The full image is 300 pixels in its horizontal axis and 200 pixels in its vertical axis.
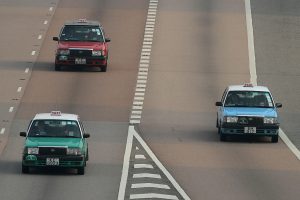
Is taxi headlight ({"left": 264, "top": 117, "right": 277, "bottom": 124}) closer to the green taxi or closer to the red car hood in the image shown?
the green taxi

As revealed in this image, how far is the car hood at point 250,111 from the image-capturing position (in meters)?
48.0

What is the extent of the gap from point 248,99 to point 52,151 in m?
11.4

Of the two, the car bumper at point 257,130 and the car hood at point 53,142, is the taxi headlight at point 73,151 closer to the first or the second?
the car hood at point 53,142

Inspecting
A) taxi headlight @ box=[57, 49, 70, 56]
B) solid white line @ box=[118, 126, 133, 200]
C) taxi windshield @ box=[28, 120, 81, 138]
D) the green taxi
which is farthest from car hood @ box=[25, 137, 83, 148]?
taxi headlight @ box=[57, 49, 70, 56]

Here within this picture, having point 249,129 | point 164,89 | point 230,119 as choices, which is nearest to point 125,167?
point 230,119

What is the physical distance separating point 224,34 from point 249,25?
2324 millimetres

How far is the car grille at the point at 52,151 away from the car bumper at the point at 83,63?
70.0 feet

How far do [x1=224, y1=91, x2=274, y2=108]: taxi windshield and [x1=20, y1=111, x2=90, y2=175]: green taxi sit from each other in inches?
365

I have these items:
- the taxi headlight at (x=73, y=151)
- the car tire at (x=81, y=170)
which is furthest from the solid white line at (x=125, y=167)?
the taxi headlight at (x=73, y=151)

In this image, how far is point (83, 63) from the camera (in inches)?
2422

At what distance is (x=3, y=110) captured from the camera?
53.5 metres

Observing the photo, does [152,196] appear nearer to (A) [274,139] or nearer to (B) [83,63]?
(A) [274,139]

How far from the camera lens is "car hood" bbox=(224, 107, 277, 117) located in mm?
48000

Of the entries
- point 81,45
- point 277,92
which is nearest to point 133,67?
point 81,45
